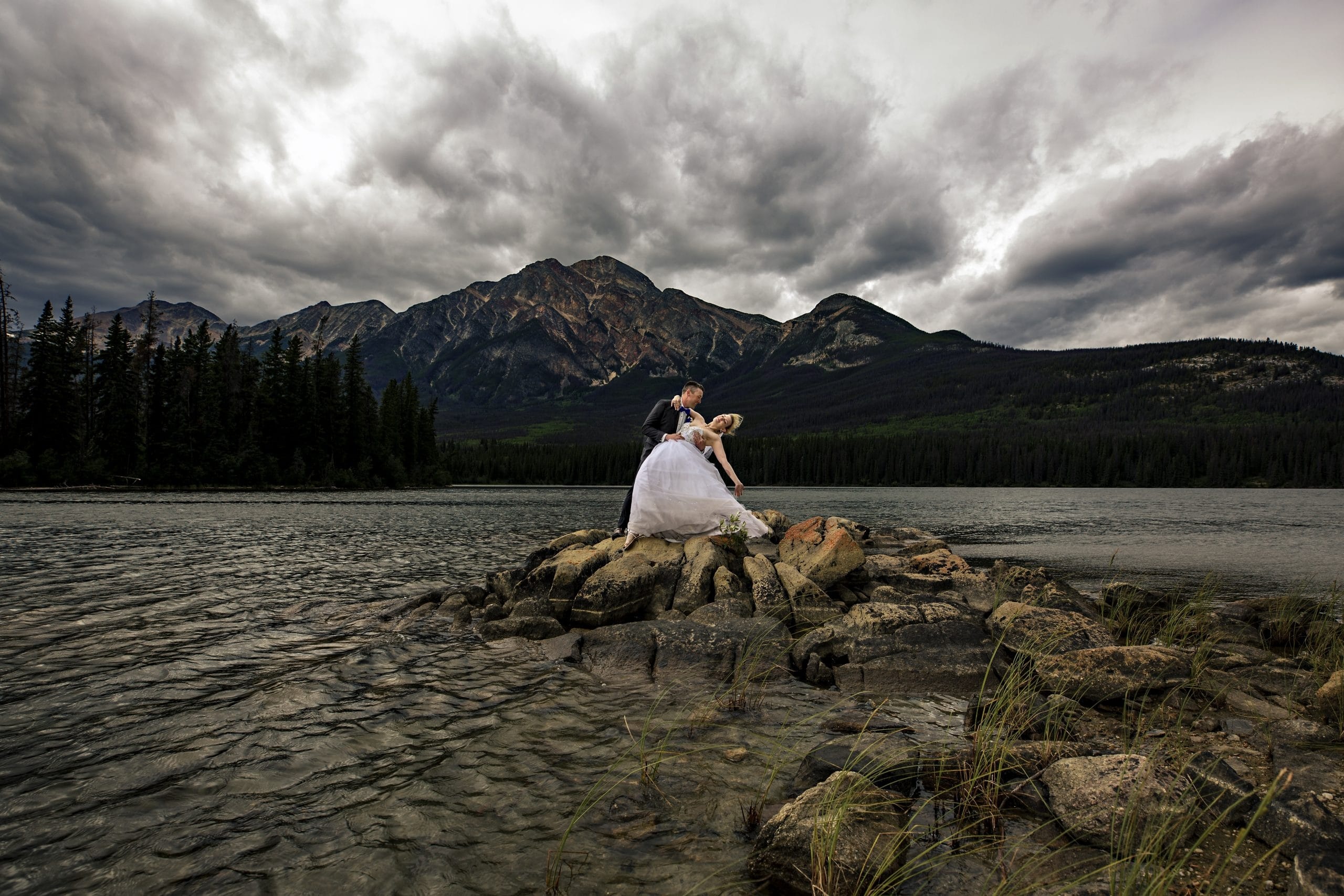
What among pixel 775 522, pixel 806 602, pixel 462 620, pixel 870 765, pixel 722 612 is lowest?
pixel 462 620

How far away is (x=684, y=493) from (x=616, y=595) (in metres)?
3.11

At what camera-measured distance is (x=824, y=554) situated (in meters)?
13.3

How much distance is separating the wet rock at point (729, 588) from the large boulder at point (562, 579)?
9.82ft

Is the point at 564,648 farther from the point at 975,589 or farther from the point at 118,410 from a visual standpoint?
the point at 118,410

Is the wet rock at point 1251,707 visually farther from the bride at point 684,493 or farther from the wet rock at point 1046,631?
the bride at point 684,493

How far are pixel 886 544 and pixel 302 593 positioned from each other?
22.7 metres

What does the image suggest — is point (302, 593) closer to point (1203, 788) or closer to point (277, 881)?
point (277, 881)

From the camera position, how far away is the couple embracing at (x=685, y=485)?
1410 centimetres

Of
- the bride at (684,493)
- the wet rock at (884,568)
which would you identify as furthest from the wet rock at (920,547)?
the bride at (684,493)

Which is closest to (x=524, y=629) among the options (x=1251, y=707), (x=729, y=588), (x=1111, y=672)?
(x=729, y=588)

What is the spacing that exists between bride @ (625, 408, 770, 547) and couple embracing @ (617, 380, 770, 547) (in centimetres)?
1

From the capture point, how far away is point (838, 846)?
4.36 m

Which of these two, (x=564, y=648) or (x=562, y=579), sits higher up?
(x=562, y=579)

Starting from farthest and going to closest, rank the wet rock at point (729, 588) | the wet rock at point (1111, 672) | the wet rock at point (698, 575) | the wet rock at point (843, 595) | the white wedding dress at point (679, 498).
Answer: the white wedding dress at point (679, 498), the wet rock at point (843, 595), the wet rock at point (698, 575), the wet rock at point (729, 588), the wet rock at point (1111, 672)
